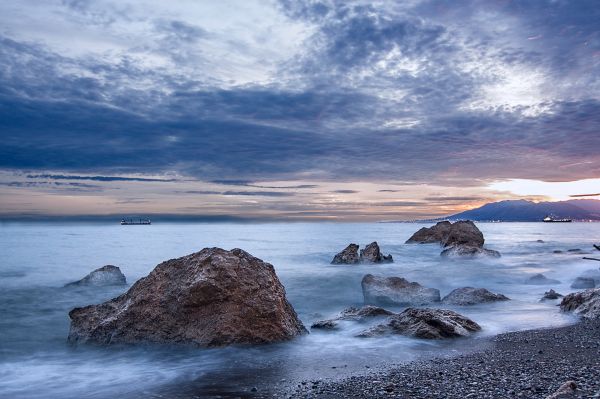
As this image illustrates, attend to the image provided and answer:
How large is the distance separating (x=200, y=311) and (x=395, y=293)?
26.8ft

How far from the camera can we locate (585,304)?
1354 centimetres

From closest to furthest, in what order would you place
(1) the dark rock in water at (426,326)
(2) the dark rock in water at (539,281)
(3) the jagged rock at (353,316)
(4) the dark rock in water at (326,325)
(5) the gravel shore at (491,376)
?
(5) the gravel shore at (491,376), (1) the dark rock in water at (426,326), (4) the dark rock in water at (326,325), (3) the jagged rock at (353,316), (2) the dark rock in water at (539,281)

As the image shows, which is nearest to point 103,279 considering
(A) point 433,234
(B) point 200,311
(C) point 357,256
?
(B) point 200,311

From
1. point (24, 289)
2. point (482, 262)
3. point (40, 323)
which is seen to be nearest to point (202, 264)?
point (40, 323)

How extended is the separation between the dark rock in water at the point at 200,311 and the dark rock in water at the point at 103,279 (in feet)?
30.0

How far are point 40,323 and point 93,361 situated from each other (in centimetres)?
541

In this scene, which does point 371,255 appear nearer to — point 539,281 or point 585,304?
point 539,281

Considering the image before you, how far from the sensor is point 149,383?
8.70 metres

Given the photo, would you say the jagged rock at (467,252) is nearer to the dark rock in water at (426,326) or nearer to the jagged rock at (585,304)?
the jagged rock at (585,304)

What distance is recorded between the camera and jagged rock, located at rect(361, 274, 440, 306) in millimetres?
16734

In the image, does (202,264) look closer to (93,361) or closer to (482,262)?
(93,361)

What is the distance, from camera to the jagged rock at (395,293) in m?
16.7

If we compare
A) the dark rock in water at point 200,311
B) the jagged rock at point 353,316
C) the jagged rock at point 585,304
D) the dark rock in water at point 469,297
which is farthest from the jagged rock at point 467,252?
the dark rock in water at point 200,311

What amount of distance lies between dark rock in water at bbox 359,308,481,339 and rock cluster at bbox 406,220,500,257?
2360 centimetres
